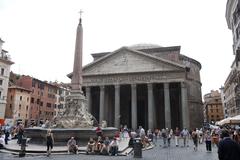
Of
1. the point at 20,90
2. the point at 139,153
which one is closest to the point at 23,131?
the point at 139,153

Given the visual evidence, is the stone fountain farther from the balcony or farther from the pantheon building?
the balcony

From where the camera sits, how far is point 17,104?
44312mm

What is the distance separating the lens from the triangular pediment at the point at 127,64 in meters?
33.3

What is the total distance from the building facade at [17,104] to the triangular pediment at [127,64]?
51.6ft

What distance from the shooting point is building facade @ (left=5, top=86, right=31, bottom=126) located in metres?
43.5

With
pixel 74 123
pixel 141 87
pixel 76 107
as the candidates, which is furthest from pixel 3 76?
pixel 74 123

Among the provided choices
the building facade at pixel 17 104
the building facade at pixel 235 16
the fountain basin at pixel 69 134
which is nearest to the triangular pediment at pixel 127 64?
the building facade at pixel 235 16

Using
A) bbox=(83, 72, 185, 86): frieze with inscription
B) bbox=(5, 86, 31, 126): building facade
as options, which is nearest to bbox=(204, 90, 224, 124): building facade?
bbox=(83, 72, 185, 86): frieze with inscription

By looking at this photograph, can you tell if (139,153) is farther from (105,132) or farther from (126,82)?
(126,82)

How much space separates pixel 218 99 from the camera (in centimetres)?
8806

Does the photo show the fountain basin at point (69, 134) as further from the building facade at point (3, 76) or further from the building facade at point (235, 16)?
the building facade at point (3, 76)

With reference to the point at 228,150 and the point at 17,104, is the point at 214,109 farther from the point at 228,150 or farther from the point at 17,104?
the point at 228,150

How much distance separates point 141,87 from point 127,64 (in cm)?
567

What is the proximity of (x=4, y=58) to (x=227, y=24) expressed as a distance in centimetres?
3323
